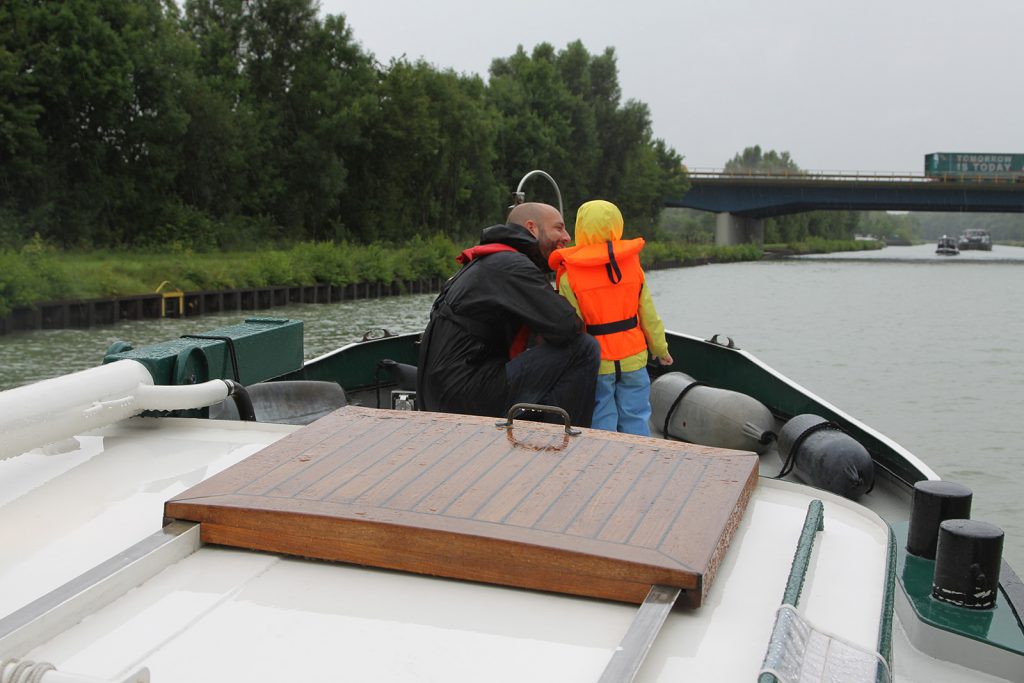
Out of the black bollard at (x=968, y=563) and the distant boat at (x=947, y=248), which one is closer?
the black bollard at (x=968, y=563)

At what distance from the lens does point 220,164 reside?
31219mm

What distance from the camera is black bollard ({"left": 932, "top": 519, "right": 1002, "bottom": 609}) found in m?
2.65

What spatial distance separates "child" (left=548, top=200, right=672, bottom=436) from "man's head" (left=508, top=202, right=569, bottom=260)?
0.40 feet

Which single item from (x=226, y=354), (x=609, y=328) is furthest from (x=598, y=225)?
(x=226, y=354)

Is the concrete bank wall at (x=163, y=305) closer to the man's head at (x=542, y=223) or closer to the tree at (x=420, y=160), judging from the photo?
the tree at (x=420, y=160)

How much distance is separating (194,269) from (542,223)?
1933cm

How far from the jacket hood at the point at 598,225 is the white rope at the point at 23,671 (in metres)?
2.88

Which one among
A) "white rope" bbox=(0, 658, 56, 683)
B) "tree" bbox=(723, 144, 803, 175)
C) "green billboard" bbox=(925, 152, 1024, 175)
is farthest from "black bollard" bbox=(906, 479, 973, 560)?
"tree" bbox=(723, 144, 803, 175)

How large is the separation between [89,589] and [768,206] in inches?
1946

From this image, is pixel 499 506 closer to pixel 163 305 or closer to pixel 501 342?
pixel 501 342

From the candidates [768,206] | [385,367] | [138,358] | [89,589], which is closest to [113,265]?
[385,367]

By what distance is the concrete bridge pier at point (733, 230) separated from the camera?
52.6 m

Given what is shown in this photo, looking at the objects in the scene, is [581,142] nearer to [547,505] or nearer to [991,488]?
[991,488]

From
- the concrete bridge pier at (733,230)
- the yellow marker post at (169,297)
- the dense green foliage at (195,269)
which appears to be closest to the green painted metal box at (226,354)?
the dense green foliage at (195,269)
